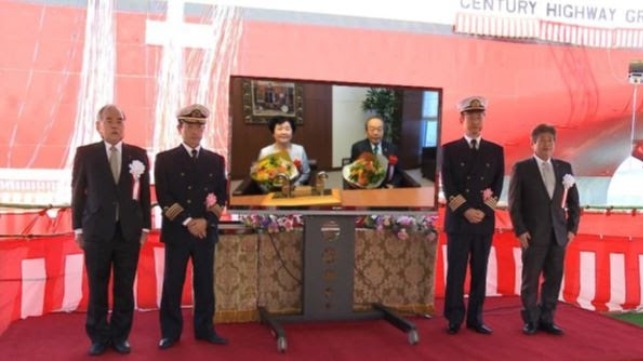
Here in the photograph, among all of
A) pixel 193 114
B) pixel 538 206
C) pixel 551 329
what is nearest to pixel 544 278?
pixel 551 329

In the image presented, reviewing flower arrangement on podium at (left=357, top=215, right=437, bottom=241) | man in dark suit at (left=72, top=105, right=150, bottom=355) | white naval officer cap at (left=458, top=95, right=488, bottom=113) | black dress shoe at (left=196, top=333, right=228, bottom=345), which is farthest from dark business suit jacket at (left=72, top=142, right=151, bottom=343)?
white naval officer cap at (left=458, top=95, right=488, bottom=113)

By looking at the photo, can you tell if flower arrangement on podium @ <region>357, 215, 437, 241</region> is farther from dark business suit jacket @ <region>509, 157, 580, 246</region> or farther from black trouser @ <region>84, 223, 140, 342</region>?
black trouser @ <region>84, 223, 140, 342</region>

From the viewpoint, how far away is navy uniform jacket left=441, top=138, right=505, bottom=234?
11.9 ft

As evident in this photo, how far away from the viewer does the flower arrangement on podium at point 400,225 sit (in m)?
4.10

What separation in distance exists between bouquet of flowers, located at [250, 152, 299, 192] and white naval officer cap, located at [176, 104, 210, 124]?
55 centimetres

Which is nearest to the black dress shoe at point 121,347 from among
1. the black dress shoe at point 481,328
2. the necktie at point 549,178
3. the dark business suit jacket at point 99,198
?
the dark business suit jacket at point 99,198

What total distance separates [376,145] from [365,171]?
18cm

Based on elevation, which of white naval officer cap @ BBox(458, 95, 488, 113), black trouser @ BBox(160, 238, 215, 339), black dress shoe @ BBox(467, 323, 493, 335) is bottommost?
black dress shoe @ BBox(467, 323, 493, 335)

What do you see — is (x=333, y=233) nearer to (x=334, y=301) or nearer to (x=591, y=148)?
(x=334, y=301)

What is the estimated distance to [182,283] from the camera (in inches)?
129

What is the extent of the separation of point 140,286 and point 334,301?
1.41 metres

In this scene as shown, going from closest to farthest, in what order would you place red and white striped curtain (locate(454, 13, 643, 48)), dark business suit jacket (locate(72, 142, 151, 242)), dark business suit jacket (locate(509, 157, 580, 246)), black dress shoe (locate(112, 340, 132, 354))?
dark business suit jacket (locate(72, 142, 151, 242)) → black dress shoe (locate(112, 340, 132, 354)) → dark business suit jacket (locate(509, 157, 580, 246)) → red and white striped curtain (locate(454, 13, 643, 48))

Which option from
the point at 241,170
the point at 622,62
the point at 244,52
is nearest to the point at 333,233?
the point at 241,170

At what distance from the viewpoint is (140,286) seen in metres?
4.28
